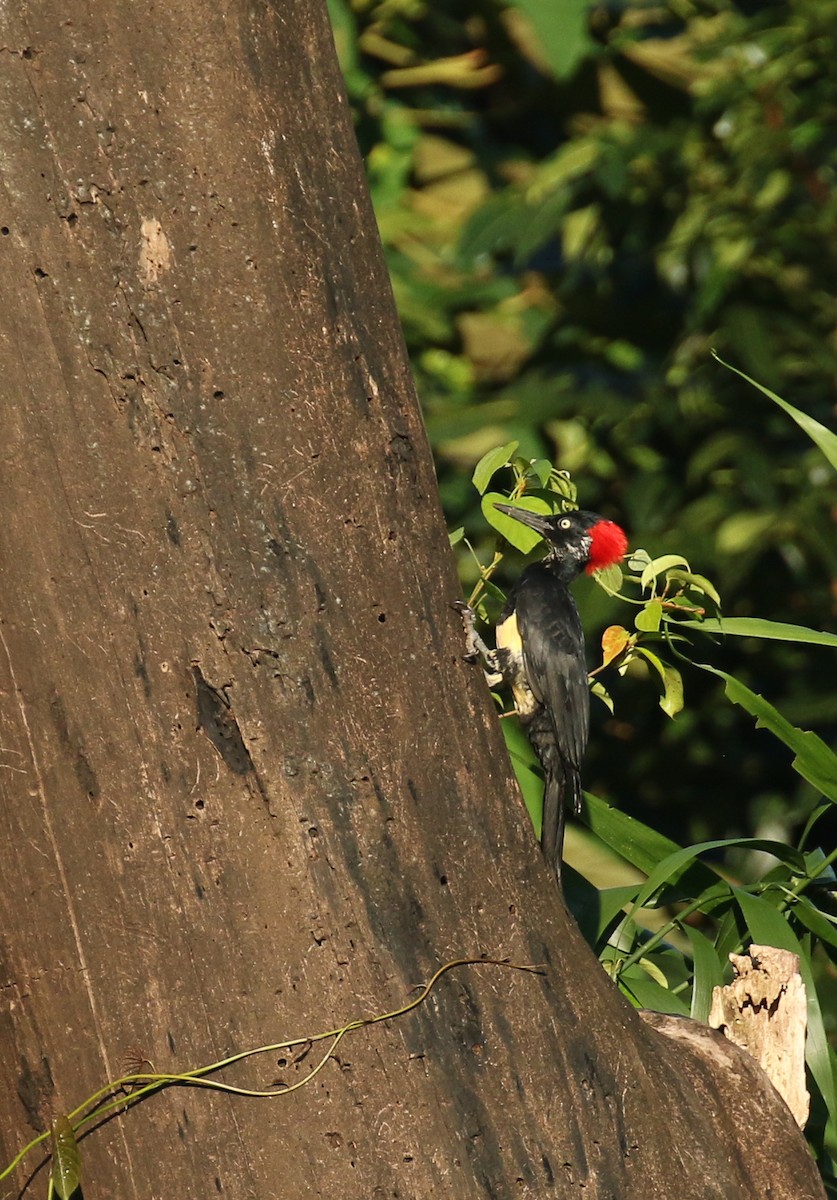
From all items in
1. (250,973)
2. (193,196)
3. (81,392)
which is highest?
(193,196)

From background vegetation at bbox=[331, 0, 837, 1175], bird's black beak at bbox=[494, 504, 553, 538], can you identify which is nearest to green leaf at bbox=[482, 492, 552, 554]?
bird's black beak at bbox=[494, 504, 553, 538]

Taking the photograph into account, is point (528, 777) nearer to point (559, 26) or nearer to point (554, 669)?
point (554, 669)

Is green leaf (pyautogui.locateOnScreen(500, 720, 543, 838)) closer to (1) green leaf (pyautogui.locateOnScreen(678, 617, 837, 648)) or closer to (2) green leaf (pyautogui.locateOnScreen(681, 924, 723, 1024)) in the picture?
(2) green leaf (pyautogui.locateOnScreen(681, 924, 723, 1024))

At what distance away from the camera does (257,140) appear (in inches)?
74.2

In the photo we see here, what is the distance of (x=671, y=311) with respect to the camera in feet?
17.0

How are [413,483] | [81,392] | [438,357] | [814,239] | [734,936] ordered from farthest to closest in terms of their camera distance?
1. [438,357]
2. [814,239]
3. [734,936]
4. [413,483]
5. [81,392]

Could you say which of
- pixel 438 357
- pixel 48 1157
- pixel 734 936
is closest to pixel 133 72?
pixel 48 1157

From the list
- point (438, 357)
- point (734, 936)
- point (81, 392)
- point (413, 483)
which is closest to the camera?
point (81, 392)

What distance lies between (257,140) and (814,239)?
3349 millimetres

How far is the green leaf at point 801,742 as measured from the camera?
8.02 ft

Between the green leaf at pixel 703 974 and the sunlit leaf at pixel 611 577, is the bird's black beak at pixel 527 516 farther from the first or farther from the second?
the green leaf at pixel 703 974

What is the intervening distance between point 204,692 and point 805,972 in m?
1.21

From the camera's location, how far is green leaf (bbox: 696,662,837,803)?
8.02 feet

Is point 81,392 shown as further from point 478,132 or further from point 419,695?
point 478,132
